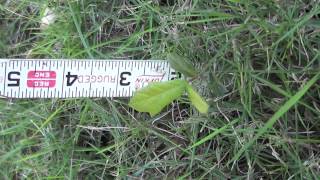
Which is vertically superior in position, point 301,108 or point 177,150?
point 301,108

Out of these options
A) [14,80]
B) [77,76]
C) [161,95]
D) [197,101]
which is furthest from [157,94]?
[14,80]

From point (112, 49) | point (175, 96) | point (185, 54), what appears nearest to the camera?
point (175, 96)

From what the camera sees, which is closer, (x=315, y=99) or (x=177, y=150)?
(x=315, y=99)

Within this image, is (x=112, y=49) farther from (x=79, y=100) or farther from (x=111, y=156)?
(x=111, y=156)

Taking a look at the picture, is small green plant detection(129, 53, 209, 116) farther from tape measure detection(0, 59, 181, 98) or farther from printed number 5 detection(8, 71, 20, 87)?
printed number 5 detection(8, 71, 20, 87)

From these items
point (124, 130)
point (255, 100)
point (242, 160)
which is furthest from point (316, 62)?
point (124, 130)

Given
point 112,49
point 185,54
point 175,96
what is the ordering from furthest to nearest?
point 112,49 → point 185,54 → point 175,96
